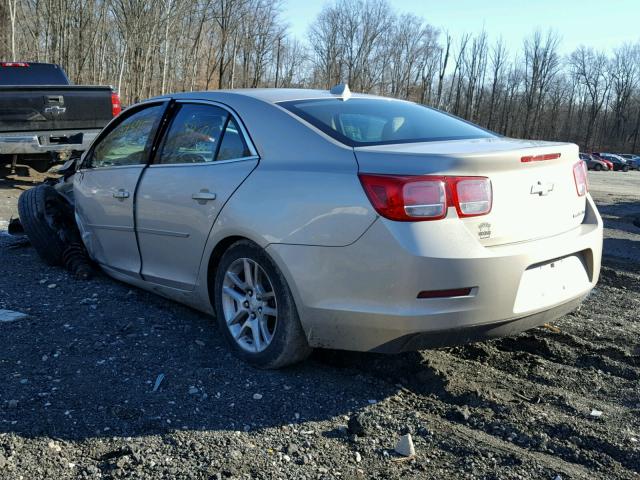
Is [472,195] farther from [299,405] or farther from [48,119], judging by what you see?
[48,119]

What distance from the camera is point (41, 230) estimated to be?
5211mm

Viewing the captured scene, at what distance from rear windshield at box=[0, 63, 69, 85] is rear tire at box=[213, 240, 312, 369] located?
395 inches

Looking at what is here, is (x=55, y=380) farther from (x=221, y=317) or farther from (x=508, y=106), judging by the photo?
(x=508, y=106)

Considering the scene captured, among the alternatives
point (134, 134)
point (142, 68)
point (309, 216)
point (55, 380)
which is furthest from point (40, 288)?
point (142, 68)

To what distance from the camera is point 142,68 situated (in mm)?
30844

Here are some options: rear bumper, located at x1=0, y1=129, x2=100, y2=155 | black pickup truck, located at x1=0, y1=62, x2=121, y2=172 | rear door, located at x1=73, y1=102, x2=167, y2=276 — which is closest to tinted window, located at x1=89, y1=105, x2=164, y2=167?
A: rear door, located at x1=73, y1=102, x2=167, y2=276

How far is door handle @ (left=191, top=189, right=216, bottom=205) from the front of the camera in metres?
3.48

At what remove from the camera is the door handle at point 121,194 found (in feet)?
14.0

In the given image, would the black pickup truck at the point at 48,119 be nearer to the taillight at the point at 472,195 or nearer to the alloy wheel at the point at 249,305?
the alloy wheel at the point at 249,305

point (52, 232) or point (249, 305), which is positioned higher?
point (249, 305)

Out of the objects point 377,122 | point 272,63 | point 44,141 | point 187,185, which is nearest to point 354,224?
point 377,122

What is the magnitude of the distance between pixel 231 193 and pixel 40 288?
7.45 feet

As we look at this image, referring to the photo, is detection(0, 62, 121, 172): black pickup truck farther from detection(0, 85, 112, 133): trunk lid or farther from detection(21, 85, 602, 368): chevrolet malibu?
detection(21, 85, 602, 368): chevrolet malibu

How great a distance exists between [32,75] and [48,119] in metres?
2.66
